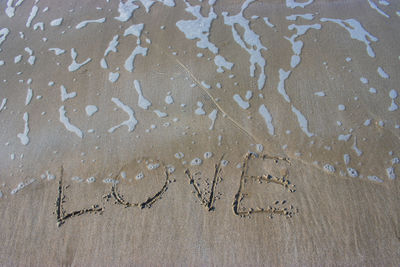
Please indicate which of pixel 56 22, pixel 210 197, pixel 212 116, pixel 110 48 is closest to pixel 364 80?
pixel 212 116

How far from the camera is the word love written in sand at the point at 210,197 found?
1.43 meters

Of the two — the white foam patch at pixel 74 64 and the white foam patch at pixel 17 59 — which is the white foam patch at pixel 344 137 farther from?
the white foam patch at pixel 17 59

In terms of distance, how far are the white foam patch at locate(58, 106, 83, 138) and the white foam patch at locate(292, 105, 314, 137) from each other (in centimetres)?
110

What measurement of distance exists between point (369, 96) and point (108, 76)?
1422 millimetres

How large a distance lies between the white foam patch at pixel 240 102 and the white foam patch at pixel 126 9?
976mm

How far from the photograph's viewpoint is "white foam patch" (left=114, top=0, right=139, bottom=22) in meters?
2.24

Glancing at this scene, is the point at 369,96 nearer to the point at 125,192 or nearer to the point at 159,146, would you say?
the point at 159,146

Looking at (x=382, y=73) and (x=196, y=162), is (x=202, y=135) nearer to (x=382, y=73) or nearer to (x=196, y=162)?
(x=196, y=162)

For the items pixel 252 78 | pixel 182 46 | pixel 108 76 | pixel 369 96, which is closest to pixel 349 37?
pixel 369 96

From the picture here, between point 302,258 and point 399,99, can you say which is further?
point 399,99

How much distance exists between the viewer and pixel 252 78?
73.2 inches

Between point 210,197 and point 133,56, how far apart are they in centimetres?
101

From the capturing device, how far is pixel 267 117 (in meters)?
1.71

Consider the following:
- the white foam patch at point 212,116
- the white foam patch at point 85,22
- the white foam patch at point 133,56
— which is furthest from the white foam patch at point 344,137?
the white foam patch at point 85,22
